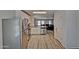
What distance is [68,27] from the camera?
2188mm

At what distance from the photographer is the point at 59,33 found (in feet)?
7.27

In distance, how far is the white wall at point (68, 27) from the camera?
86.2 inches

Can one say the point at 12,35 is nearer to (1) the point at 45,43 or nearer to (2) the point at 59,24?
(1) the point at 45,43

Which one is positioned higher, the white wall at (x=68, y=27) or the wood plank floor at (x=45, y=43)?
the white wall at (x=68, y=27)

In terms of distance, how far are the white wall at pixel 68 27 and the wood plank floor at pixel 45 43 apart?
103mm

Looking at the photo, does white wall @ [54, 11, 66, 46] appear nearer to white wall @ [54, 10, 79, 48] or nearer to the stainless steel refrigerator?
white wall @ [54, 10, 79, 48]

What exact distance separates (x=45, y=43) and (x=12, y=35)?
2.04 feet

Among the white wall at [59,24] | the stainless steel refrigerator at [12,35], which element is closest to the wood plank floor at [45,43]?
the white wall at [59,24]

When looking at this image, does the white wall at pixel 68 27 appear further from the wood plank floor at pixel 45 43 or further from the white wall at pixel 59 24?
the wood plank floor at pixel 45 43
